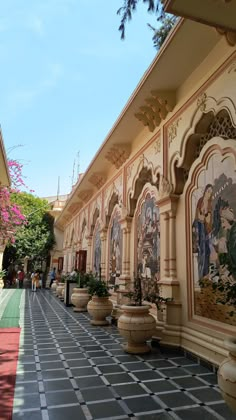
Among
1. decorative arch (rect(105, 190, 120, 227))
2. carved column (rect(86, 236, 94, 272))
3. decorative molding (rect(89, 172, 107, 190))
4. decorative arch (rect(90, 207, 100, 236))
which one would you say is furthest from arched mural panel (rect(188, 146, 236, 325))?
carved column (rect(86, 236, 94, 272))

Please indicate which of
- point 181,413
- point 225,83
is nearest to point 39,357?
point 181,413

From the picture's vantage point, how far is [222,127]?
4.39 m

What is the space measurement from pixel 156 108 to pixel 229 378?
15.0 feet

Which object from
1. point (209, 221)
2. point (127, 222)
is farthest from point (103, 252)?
point (209, 221)

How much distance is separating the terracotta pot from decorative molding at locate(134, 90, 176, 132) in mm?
4191

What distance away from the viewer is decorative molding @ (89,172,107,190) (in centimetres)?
998

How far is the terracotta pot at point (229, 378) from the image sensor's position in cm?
229

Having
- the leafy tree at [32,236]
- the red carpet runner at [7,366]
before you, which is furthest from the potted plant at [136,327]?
the leafy tree at [32,236]

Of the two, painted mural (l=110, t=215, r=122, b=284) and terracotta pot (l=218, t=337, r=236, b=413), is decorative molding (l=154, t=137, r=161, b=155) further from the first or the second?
terracotta pot (l=218, t=337, r=236, b=413)

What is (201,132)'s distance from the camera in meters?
4.81

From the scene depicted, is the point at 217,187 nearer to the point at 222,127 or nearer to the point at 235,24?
the point at 222,127

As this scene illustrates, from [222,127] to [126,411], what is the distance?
3.58 m

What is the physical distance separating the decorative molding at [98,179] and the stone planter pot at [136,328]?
585 cm

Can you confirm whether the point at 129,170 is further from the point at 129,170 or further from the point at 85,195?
the point at 85,195
